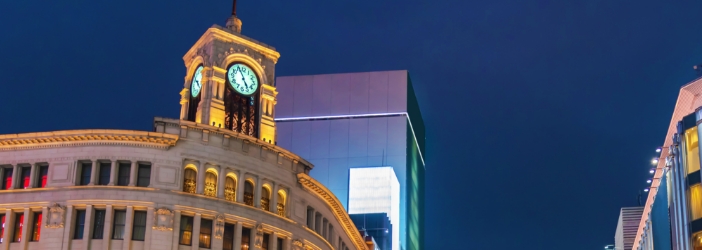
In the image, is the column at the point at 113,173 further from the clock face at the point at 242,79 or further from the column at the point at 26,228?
the clock face at the point at 242,79

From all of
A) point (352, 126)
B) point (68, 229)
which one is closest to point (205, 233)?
point (68, 229)

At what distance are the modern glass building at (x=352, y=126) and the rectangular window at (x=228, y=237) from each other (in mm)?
78400

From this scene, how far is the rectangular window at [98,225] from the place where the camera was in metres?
67.1

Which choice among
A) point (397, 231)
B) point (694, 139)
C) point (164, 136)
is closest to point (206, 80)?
point (164, 136)

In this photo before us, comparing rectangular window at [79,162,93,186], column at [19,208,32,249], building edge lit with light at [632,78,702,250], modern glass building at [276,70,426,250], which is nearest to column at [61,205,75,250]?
rectangular window at [79,162,93,186]

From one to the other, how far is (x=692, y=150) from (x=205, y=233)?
3353cm

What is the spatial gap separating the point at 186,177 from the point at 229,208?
12.2 ft

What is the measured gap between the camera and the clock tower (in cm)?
7919

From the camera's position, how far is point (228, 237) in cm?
7144

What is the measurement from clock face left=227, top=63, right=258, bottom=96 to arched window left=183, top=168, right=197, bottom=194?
39.9 feet

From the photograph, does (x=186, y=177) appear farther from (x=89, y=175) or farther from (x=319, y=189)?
(x=319, y=189)

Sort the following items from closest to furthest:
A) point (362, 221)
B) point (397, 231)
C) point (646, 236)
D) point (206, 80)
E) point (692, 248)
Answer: point (692, 248) → point (206, 80) → point (646, 236) → point (362, 221) → point (397, 231)

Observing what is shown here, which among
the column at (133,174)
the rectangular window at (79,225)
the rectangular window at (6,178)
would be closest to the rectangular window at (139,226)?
the column at (133,174)

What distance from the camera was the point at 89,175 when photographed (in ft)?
225
